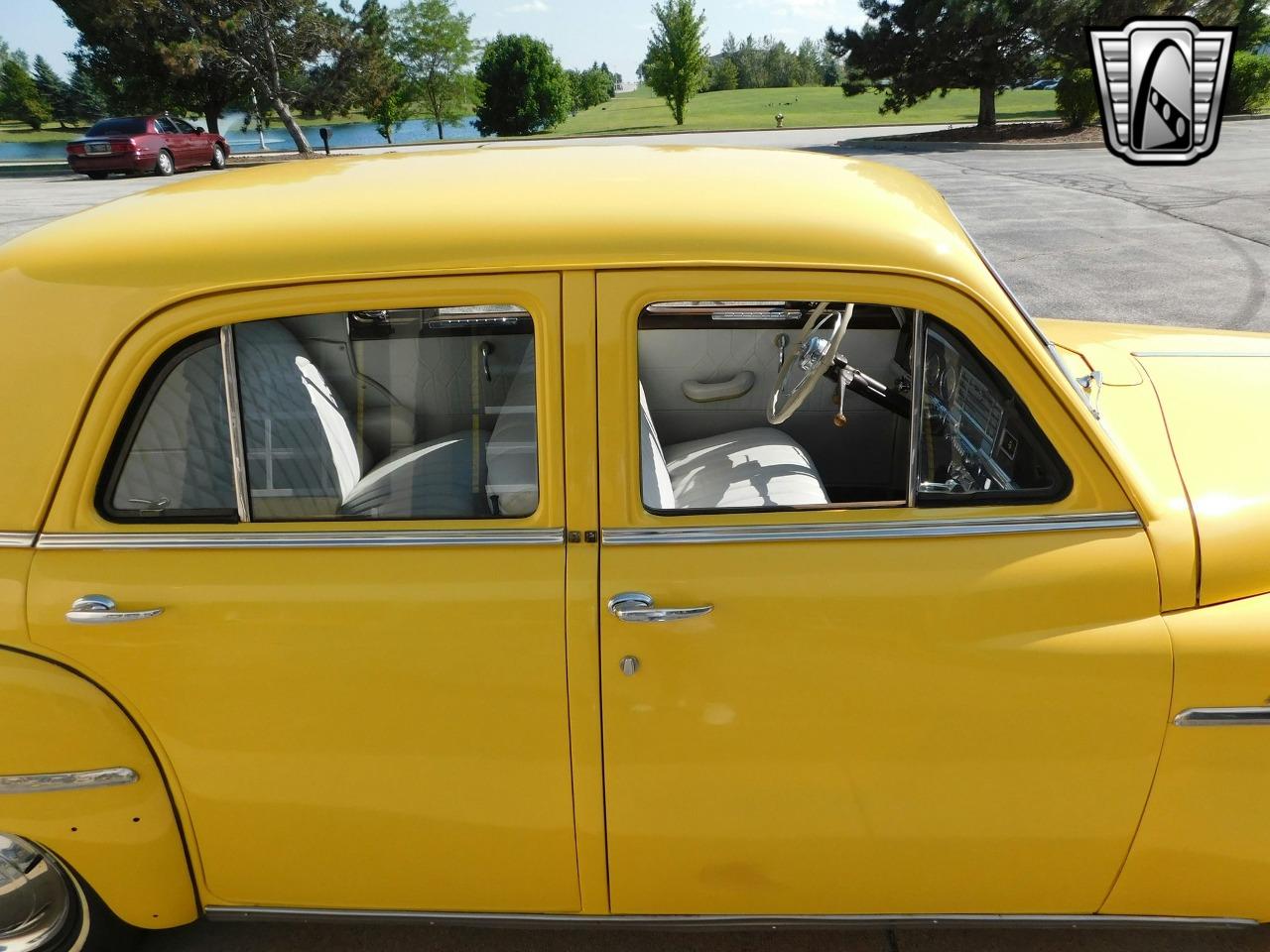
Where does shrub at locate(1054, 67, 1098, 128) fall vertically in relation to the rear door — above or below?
above

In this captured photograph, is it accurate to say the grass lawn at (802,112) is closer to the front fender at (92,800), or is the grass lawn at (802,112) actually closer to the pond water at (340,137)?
the pond water at (340,137)

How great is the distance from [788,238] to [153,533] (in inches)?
54.0

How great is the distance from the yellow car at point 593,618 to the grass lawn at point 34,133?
59722 mm

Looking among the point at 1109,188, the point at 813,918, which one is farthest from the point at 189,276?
the point at 1109,188

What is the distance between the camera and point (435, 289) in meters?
1.83

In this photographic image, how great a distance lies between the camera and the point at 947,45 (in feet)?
93.9

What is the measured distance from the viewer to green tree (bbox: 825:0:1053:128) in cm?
2756

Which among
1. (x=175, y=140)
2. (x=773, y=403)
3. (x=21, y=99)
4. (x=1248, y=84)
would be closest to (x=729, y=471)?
(x=773, y=403)

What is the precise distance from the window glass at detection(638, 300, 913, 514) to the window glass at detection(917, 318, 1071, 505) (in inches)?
6.2

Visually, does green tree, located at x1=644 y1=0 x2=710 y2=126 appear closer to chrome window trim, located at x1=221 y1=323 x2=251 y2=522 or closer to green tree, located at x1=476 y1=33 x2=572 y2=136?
green tree, located at x1=476 y1=33 x2=572 y2=136

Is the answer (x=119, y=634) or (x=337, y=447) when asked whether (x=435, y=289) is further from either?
(x=119, y=634)

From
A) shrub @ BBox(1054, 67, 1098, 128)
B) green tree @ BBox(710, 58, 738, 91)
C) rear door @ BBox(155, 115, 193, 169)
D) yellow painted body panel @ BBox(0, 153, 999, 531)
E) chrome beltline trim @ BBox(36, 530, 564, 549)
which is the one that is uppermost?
green tree @ BBox(710, 58, 738, 91)

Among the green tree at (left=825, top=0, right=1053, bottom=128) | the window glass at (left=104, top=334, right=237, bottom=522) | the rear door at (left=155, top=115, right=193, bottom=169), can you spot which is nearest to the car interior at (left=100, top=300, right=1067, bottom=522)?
the window glass at (left=104, top=334, right=237, bottom=522)

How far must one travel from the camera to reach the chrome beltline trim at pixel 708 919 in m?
1.99
